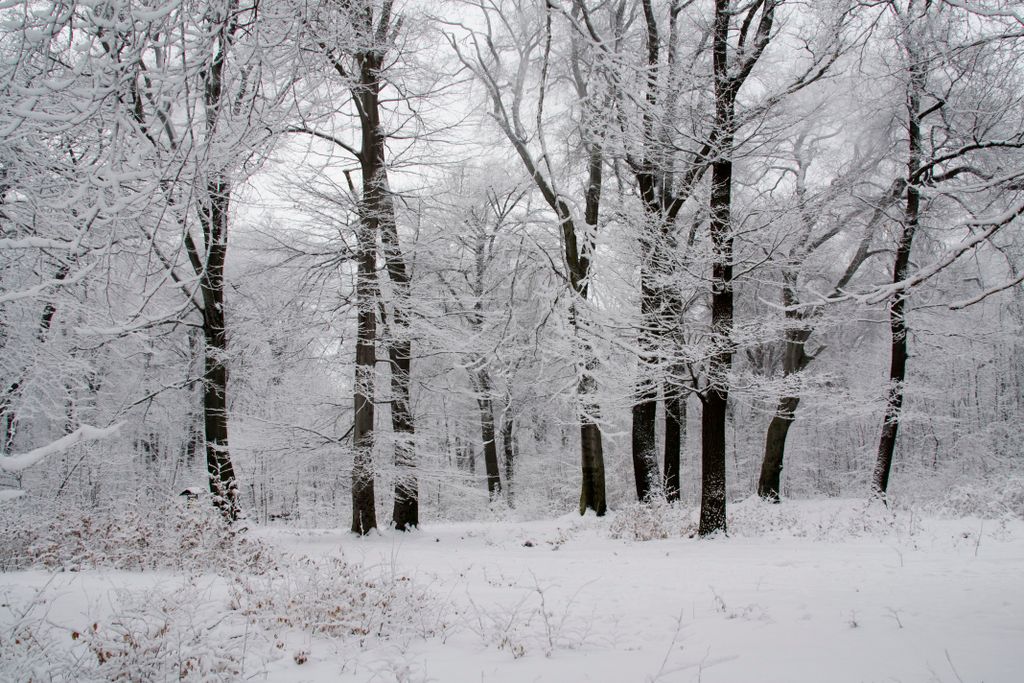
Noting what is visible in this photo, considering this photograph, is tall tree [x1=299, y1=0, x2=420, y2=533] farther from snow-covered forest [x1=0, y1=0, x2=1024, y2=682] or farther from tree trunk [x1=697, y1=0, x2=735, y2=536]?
tree trunk [x1=697, y1=0, x2=735, y2=536]

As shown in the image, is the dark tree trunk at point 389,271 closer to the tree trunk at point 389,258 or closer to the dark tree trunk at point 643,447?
the tree trunk at point 389,258

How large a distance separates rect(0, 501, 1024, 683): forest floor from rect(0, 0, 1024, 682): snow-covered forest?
0.04 metres

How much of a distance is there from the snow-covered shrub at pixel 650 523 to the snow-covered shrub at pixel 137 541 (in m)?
5.66

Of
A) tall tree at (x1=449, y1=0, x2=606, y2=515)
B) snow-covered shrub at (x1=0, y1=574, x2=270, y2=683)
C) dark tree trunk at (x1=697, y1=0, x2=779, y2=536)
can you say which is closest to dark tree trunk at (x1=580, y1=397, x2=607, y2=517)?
tall tree at (x1=449, y1=0, x2=606, y2=515)

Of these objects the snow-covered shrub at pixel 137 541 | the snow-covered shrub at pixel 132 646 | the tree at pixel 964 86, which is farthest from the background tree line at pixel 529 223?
the snow-covered shrub at pixel 132 646

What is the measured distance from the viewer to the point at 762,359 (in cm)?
1891

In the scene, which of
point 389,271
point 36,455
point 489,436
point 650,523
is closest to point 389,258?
point 389,271

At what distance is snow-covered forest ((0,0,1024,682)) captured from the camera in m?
2.98

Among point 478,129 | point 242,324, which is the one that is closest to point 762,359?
point 478,129

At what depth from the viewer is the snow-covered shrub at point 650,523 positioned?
954cm

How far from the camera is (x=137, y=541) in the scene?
665cm

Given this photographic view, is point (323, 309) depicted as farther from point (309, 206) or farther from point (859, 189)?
point (859, 189)

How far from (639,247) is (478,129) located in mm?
4379

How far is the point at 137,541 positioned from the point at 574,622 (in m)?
5.16
